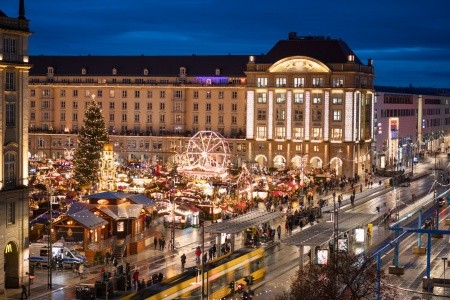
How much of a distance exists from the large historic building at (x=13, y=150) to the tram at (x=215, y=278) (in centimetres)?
1045

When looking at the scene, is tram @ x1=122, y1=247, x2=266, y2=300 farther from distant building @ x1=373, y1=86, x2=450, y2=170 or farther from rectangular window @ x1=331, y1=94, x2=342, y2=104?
distant building @ x1=373, y1=86, x2=450, y2=170

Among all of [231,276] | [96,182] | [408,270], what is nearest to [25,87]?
[231,276]

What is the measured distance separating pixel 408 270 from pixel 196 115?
8305 centimetres

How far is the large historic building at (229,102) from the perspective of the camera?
126688mm

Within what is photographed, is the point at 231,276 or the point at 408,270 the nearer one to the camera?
the point at 231,276

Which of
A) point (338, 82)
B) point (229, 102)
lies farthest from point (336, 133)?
point (229, 102)

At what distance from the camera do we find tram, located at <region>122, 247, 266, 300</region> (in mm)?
43562

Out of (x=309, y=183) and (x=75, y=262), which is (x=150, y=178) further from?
(x=75, y=262)

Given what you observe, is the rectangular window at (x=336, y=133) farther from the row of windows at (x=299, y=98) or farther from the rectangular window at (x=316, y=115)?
the row of windows at (x=299, y=98)

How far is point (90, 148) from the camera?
95.6 m

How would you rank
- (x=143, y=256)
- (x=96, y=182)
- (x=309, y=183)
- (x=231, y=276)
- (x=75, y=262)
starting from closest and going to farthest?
1. (x=231, y=276)
2. (x=75, y=262)
3. (x=143, y=256)
4. (x=96, y=182)
5. (x=309, y=183)

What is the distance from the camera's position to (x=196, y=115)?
140m

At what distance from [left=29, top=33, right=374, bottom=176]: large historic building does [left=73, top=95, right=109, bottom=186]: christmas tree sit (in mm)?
32798

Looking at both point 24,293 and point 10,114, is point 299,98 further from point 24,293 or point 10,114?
point 24,293
